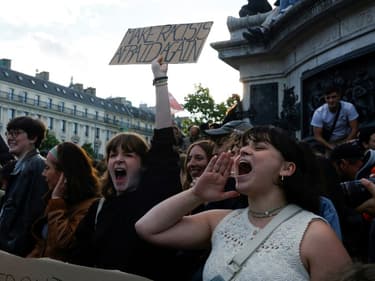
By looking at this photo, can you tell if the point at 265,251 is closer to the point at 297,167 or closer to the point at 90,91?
the point at 297,167

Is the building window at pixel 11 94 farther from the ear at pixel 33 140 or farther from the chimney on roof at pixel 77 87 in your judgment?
the ear at pixel 33 140

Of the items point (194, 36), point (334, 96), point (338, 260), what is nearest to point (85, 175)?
point (194, 36)

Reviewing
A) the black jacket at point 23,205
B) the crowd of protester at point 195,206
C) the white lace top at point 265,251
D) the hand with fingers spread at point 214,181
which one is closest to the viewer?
the white lace top at point 265,251

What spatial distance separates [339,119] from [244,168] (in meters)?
4.98

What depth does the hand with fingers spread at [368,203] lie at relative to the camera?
3.40m

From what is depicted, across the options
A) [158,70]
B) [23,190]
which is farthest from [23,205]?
[158,70]

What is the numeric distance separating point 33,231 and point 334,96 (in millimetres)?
4354

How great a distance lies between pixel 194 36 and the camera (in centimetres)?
505

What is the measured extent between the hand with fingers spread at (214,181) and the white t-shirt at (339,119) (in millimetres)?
4828

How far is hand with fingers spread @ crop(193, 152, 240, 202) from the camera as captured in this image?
2.76 metres

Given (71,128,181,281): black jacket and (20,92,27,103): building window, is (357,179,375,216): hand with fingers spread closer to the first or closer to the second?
(71,128,181,281): black jacket

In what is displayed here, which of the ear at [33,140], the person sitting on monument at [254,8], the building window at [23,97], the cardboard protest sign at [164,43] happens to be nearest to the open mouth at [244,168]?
the cardboard protest sign at [164,43]

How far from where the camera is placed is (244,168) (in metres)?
2.69

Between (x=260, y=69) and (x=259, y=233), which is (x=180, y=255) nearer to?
(x=259, y=233)
